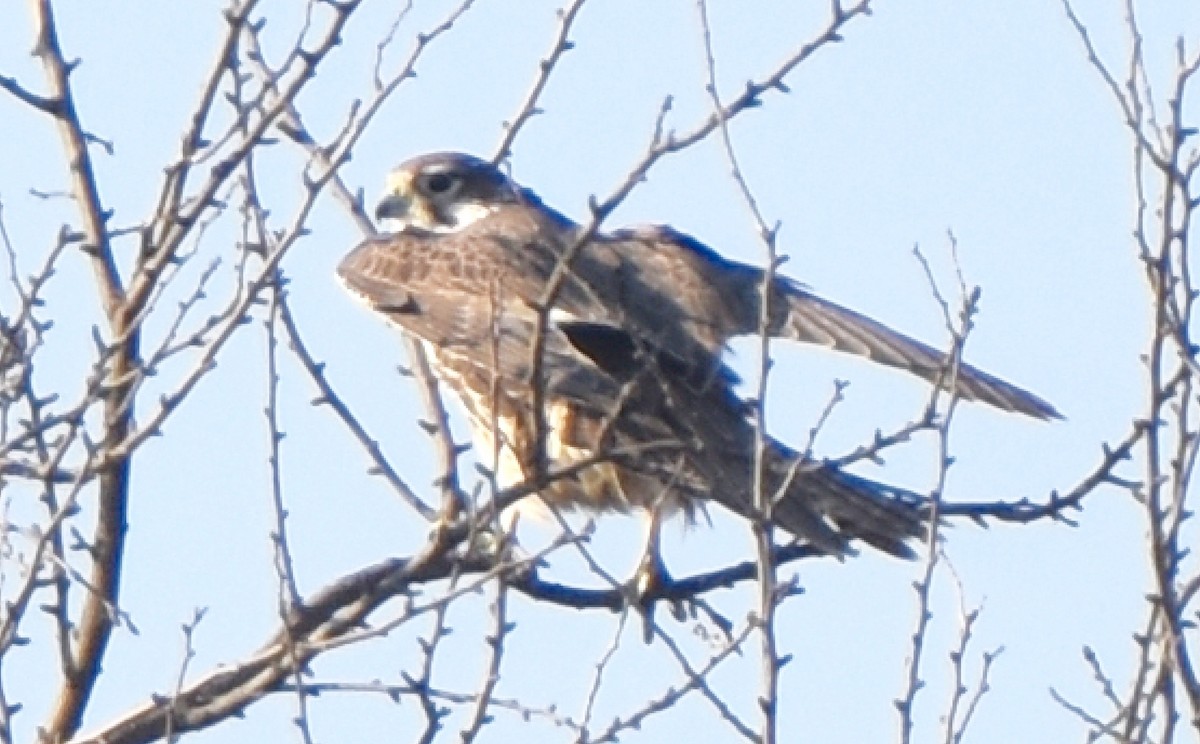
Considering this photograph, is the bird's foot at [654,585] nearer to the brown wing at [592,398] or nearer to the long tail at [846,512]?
the brown wing at [592,398]

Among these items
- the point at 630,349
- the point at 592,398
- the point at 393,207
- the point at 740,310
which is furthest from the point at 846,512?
the point at 393,207

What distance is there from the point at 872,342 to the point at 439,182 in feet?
5.86

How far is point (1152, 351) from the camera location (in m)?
3.97

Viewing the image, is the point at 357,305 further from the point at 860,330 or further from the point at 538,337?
the point at 538,337

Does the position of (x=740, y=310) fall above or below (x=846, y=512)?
above

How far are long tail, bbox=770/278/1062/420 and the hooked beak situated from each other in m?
1.38

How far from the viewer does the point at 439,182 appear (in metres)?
7.95

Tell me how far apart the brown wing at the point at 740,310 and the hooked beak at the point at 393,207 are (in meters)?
0.97

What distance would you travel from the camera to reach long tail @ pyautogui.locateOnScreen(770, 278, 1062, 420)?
6.25 m

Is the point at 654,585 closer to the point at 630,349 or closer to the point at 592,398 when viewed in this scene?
the point at 592,398

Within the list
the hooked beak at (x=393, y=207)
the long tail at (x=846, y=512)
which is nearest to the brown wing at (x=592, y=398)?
the long tail at (x=846, y=512)

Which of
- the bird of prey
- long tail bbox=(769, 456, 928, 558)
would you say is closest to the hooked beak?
the bird of prey

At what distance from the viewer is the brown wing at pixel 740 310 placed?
20.7 feet

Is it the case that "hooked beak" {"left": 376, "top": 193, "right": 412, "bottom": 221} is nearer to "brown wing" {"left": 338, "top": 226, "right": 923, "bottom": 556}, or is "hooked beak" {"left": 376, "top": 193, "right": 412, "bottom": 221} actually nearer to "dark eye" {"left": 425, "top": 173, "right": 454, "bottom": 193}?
"dark eye" {"left": 425, "top": 173, "right": 454, "bottom": 193}
